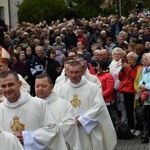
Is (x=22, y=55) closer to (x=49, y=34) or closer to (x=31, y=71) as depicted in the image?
(x=31, y=71)

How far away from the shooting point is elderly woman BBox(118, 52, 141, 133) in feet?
35.4

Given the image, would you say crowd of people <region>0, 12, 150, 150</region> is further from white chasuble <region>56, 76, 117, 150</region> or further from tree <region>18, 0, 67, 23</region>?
tree <region>18, 0, 67, 23</region>

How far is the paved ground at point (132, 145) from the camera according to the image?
1002cm

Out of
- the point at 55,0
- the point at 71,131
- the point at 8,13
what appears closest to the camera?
the point at 71,131

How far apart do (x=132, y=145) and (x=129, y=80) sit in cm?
143

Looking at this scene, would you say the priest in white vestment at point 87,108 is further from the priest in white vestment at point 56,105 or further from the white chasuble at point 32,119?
the white chasuble at point 32,119

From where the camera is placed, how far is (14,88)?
5656 mm

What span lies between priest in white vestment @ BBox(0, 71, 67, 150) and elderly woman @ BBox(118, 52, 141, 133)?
16.1 feet

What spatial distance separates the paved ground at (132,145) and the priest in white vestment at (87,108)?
1.69 m

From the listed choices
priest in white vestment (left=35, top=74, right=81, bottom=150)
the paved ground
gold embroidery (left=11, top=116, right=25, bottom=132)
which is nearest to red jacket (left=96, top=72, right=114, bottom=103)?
the paved ground

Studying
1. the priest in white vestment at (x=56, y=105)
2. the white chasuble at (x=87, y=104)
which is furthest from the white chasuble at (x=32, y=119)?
the white chasuble at (x=87, y=104)

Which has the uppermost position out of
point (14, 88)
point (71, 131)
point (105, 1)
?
point (105, 1)

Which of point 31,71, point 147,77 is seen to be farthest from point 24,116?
point 31,71

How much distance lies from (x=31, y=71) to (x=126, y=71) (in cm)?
322
